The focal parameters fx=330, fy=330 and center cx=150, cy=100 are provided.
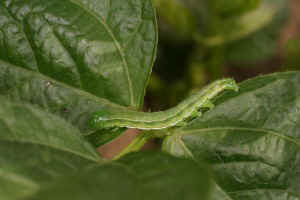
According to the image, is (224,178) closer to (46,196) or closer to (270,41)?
(46,196)

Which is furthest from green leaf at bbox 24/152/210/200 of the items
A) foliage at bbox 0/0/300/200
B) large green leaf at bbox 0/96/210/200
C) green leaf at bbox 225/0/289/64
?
green leaf at bbox 225/0/289/64

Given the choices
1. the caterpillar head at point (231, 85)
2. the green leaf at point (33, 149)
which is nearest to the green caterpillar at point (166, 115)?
the caterpillar head at point (231, 85)

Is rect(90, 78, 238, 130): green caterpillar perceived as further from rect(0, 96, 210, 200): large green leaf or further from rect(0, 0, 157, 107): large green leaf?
rect(0, 96, 210, 200): large green leaf

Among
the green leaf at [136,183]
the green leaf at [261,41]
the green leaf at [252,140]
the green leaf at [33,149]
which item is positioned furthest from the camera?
the green leaf at [261,41]

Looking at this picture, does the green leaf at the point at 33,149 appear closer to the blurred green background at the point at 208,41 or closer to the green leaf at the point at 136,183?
the green leaf at the point at 136,183

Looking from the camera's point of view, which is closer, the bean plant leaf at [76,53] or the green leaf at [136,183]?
the green leaf at [136,183]

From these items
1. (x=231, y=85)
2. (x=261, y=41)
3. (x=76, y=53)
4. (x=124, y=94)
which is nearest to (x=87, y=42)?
(x=76, y=53)

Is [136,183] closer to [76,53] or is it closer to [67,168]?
[67,168]
